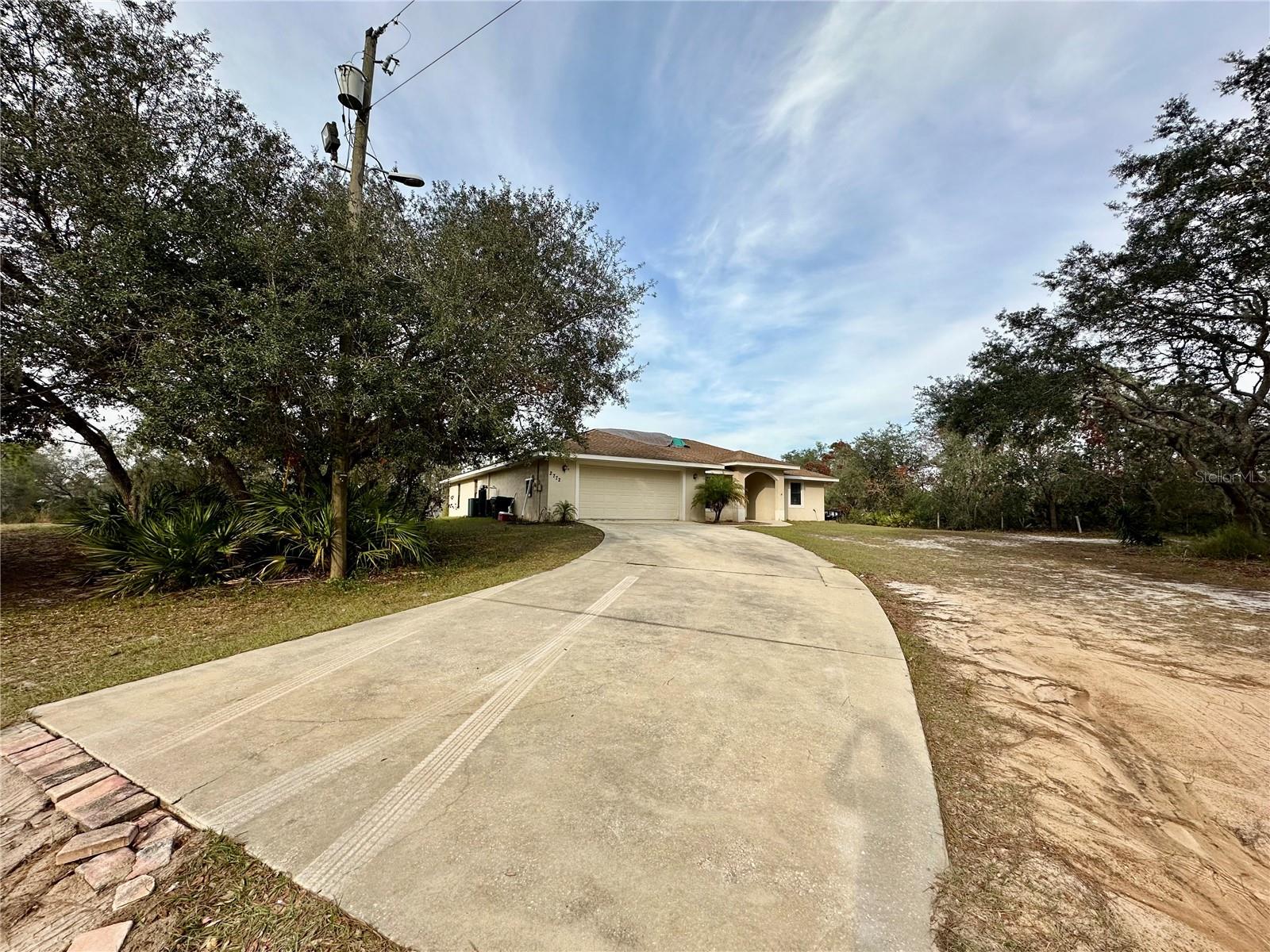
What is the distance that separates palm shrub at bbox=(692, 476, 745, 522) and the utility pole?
12589 millimetres

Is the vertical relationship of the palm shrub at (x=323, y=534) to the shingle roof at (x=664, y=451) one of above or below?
below

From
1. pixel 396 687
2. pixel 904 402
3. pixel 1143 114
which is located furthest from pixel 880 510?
pixel 396 687

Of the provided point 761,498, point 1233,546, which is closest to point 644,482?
point 761,498

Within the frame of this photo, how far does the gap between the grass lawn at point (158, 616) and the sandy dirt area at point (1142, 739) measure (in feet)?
17.7

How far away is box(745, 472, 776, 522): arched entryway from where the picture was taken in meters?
19.8

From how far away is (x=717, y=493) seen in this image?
17.1 m

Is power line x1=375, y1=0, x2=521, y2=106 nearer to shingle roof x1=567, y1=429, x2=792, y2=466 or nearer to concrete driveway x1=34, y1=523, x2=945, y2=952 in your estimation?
concrete driveway x1=34, y1=523, x2=945, y2=952

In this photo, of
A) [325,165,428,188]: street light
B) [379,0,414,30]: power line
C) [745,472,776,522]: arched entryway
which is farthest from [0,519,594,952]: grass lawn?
[745,472,776,522]: arched entryway

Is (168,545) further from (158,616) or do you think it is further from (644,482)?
(644,482)

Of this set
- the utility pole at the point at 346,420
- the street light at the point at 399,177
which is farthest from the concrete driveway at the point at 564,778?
the street light at the point at 399,177

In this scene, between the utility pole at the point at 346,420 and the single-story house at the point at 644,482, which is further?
the single-story house at the point at 644,482

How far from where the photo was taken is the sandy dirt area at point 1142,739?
1652 mm

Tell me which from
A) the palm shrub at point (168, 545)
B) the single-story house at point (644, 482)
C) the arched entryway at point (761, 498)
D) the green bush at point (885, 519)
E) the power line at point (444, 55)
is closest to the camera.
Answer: the palm shrub at point (168, 545)

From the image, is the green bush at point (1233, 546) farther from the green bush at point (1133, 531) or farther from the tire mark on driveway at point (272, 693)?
the tire mark on driveway at point (272, 693)
